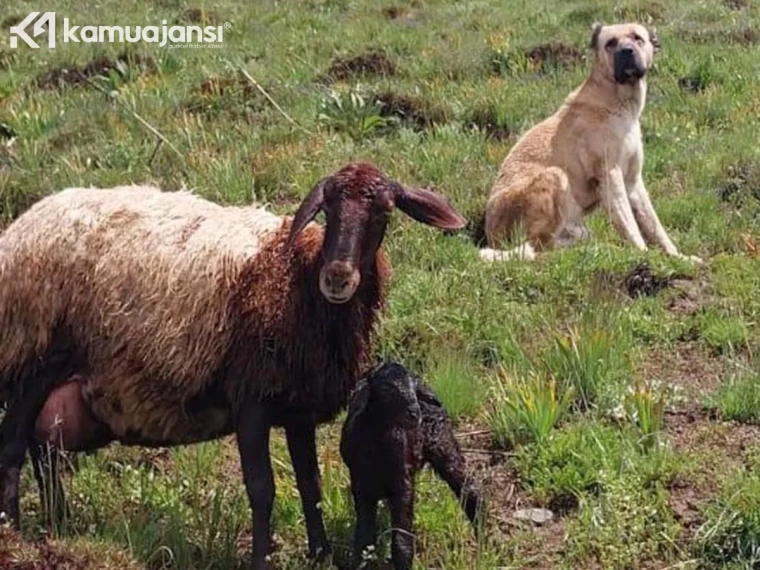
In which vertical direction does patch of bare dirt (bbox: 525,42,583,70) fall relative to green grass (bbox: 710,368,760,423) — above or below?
above

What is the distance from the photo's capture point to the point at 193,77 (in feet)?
45.8

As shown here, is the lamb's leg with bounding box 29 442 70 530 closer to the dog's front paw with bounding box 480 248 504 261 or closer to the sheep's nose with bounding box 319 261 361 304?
the sheep's nose with bounding box 319 261 361 304

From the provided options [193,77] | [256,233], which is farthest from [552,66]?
[256,233]

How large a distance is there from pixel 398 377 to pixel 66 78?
985 cm

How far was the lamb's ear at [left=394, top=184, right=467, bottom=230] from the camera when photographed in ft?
17.5

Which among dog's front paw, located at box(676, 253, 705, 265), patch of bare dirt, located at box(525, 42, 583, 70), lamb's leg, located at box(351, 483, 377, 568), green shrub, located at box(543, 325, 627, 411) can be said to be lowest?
lamb's leg, located at box(351, 483, 377, 568)

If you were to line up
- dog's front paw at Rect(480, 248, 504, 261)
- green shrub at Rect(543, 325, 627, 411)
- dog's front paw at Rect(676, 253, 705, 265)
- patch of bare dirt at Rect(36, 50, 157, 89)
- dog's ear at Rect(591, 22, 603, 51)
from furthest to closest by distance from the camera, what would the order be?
1. patch of bare dirt at Rect(36, 50, 157, 89)
2. dog's ear at Rect(591, 22, 603, 51)
3. dog's front paw at Rect(480, 248, 504, 261)
4. dog's front paw at Rect(676, 253, 705, 265)
5. green shrub at Rect(543, 325, 627, 411)

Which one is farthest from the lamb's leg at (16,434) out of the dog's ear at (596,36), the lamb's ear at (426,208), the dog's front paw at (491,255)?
the dog's ear at (596,36)

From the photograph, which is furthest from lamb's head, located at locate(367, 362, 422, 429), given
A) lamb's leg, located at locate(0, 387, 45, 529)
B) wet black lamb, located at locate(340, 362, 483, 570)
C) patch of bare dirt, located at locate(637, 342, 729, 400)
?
patch of bare dirt, located at locate(637, 342, 729, 400)

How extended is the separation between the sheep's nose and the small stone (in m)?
1.33

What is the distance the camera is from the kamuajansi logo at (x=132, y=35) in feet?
52.9

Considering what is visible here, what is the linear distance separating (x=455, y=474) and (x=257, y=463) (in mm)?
775

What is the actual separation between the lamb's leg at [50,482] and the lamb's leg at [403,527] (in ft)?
4.42

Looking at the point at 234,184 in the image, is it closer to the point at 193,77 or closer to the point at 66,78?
the point at 193,77
